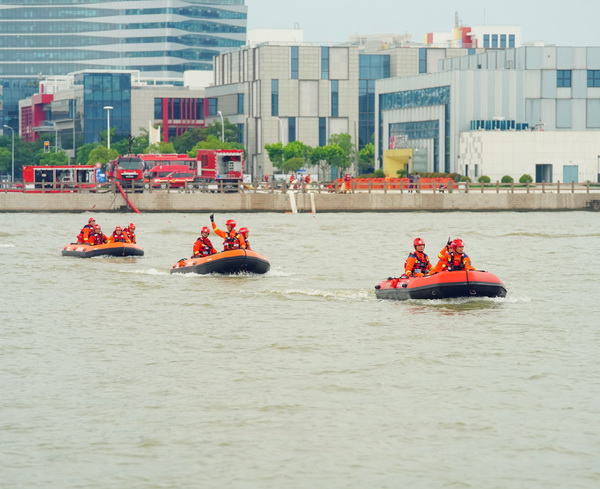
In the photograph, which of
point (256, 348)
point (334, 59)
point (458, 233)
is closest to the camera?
point (256, 348)

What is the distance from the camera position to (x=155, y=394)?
1939 centimetres

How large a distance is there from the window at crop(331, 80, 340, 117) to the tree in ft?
25.8

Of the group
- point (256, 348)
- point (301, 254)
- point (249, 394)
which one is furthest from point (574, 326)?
point (301, 254)

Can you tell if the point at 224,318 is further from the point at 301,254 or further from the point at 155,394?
the point at 301,254

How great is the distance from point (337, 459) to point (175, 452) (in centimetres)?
201

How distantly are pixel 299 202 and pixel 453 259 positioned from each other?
159 ft

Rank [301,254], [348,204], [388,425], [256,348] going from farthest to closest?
[348,204]
[301,254]
[256,348]
[388,425]

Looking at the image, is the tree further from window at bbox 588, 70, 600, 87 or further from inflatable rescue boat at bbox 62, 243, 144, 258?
inflatable rescue boat at bbox 62, 243, 144, 258

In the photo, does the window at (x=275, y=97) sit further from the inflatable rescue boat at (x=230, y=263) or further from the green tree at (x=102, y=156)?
the inflatable rescue boat at (x=230, y=263)

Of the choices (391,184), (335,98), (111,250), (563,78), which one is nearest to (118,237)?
(111,250)

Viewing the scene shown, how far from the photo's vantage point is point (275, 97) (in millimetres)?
145875

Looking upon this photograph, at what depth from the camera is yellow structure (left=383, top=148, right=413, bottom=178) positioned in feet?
391

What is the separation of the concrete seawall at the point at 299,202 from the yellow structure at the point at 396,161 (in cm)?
4070

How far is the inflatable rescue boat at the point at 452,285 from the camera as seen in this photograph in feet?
92.6
